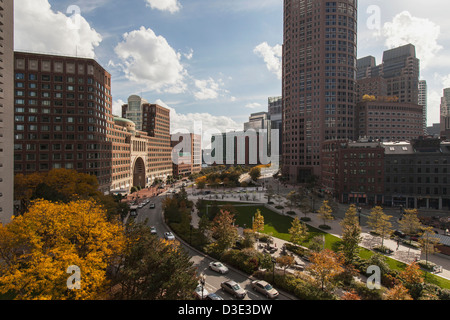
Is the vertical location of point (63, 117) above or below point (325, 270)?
above

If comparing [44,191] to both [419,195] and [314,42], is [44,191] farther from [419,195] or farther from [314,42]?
[314,42]

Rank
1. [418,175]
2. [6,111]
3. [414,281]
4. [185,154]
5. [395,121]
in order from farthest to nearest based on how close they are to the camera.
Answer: [185,154] < [395,121] < [418,175] < [6,111] < [414,281]

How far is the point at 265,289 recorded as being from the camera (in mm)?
22266

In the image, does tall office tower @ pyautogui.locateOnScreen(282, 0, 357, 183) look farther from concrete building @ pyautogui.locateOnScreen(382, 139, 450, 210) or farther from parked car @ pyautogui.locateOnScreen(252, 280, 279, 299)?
parked car @ pyautogui.locateOnScreen(252, 280, 279, 299)

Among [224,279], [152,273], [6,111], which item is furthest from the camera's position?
[6,111]

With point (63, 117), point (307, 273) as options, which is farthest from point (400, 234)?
point (63, 117)

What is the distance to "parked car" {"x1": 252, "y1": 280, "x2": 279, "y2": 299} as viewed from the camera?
2191 cm

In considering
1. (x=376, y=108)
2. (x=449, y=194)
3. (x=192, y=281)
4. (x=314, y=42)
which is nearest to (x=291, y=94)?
(x=314, y=42)

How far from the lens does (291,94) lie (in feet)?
377

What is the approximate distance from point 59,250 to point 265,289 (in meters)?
18.5

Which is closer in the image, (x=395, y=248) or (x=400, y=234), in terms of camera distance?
(x=395, y=248)

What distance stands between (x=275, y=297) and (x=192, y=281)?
9693 mm

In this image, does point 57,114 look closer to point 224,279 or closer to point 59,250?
point 59,250

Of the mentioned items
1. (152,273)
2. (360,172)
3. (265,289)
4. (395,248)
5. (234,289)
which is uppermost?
(360,172)
